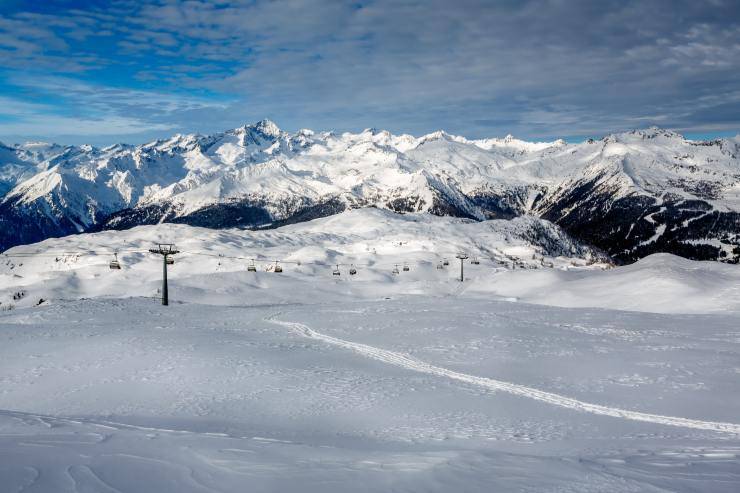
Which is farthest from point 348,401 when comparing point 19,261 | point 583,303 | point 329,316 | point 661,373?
point 19,261

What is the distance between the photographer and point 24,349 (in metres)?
27.1

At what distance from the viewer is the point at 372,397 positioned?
68.7ft

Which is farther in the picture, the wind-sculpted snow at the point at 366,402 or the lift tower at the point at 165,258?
the lift tower at the point at 165,258

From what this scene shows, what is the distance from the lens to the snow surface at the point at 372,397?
10133mm

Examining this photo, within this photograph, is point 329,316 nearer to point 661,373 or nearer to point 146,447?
point 661,373

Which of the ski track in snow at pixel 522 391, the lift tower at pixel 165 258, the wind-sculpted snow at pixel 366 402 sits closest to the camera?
the wind-sculpted snow at pixel 366 402

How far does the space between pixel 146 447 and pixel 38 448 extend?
6.11 feet

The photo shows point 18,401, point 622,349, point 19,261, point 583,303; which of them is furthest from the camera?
point 19,261

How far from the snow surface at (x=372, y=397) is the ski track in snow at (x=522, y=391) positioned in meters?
0.12

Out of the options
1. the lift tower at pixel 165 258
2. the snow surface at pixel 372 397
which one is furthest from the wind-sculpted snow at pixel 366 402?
the lift tower at pixel 165 258

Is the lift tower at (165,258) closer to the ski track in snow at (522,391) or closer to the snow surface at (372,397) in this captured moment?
the snow surface at (372,397)

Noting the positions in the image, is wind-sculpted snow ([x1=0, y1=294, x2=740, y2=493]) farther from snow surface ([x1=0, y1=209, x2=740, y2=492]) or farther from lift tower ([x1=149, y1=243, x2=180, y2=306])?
lift tower ([x1=149, y1=243, x2=180, y2=306])

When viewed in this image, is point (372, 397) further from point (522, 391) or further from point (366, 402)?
point (522, 391)

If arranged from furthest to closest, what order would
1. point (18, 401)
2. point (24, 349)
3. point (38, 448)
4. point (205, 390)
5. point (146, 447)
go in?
point (24, 349) < point (205, 390) < point (18, 401) < point (146, 447) < point (38, 448)
